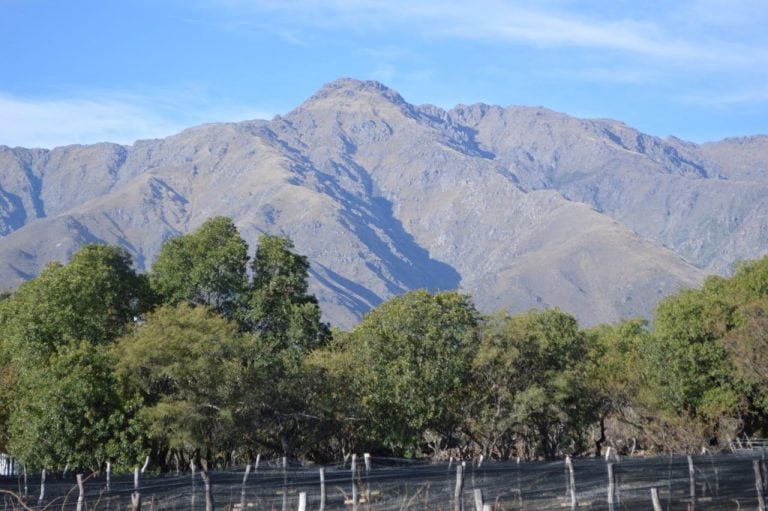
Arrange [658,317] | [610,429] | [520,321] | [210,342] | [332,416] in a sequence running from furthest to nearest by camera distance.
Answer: [610,429] → [658,317] → [520,321] → [332,416] → [210,342]

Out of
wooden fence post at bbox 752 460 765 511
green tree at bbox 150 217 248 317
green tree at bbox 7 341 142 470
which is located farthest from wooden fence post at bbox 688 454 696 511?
green tree at bbox 150 217 248 317

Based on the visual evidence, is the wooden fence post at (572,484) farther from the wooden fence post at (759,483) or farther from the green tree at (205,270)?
the green tree at (205,270)

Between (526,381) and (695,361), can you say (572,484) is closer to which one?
(526,381)

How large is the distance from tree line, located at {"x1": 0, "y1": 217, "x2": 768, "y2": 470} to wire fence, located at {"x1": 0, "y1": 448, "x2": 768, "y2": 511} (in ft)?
47.5

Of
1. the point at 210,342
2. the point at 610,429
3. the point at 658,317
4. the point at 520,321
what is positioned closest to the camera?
the point at 210,342

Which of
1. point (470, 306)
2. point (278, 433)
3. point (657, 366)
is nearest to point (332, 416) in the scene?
point (278, 433)

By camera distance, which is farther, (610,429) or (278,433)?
(610,429)

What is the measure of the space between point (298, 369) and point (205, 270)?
7921 millimetres

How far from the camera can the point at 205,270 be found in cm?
4912

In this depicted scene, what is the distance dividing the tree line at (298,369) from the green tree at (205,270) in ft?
0.30

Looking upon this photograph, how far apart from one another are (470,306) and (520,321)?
10.1 feet

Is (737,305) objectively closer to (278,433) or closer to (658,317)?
(658,317)

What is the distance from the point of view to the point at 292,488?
2545 cm

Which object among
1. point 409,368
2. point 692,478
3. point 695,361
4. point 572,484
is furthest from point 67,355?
point 695,361
